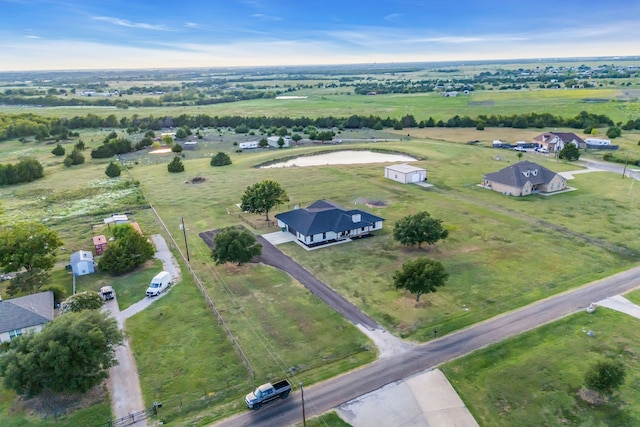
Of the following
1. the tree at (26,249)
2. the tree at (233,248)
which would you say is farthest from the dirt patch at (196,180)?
the tree at (233,248)

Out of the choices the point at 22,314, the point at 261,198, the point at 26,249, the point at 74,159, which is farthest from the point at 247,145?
the point at 22,314

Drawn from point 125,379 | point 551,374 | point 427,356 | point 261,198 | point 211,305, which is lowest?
point 125,379

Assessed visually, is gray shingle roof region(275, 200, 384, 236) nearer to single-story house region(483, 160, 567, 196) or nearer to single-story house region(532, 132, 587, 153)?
single-story house region(483, 160, 567, 196)

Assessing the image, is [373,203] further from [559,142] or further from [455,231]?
[559,142]

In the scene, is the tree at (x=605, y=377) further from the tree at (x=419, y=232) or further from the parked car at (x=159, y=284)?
the parked car at (x=159, y=284)

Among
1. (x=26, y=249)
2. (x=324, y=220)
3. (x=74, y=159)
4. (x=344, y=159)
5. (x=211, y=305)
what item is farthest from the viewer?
(x=344, y=159)

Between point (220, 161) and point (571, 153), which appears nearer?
point (571, 153)
